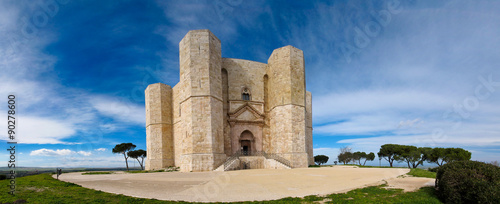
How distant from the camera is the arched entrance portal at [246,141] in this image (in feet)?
92.8

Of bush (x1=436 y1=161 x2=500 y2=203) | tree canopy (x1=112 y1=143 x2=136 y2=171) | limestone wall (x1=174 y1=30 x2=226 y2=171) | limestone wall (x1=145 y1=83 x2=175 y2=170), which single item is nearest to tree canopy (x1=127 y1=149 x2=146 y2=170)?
tree canopy (x1=112 y1=143 x2=136 y2=171)

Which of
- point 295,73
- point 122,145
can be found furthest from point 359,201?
point 122,145

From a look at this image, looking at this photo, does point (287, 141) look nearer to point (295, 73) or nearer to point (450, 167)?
point (295, 73)

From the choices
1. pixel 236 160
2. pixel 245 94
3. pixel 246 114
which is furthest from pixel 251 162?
pixel 245 94

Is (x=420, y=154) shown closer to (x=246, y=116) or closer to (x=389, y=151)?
(x=389, y=151)

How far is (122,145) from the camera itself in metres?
41.7

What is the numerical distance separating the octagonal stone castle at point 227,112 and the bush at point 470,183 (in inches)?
618

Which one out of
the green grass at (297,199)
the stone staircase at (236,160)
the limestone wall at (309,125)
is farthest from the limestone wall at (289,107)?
the green grass at (297,199)

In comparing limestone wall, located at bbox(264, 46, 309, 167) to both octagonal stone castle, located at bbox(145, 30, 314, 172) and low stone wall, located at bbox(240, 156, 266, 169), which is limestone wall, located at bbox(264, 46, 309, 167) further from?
low stone wall, located at bbox(240, 156, 266, 169)

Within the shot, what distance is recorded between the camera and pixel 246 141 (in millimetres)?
28578

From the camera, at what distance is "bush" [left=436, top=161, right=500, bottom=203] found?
639 centimetres

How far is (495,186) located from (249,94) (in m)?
23.8

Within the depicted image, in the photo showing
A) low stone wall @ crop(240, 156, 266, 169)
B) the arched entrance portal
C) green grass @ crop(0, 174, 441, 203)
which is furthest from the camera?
the arched entrance portal

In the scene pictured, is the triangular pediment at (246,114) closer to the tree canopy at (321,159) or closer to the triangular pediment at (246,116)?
the triangular pediment at (246,116)
